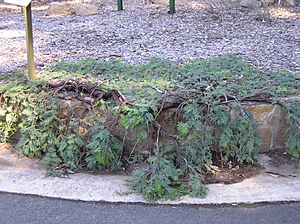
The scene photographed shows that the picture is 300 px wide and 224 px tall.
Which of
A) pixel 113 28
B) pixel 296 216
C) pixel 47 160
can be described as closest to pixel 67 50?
pixel 113 28

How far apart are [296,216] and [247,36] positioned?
3191mm

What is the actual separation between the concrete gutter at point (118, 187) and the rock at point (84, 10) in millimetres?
4178

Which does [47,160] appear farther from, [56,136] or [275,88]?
[275,88]

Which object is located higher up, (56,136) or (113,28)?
(113,28)

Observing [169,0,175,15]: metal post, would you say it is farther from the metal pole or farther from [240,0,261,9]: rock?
the metal pole

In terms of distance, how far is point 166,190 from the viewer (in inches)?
129

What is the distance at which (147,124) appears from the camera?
11.6 feet

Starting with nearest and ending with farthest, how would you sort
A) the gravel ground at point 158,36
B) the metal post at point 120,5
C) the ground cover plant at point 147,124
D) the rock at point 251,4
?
the ground cover plant at point 147,124 → the gravel ground at point 158,36 → the rock at point 251,4 → the metal post at point 120,5

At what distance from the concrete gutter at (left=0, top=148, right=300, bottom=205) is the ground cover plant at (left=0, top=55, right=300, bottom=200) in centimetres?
8

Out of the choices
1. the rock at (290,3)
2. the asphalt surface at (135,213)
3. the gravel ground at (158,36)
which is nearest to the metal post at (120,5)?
the gravel ground at (158,36)

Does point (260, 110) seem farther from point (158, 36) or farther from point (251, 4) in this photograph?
point (251, 4)

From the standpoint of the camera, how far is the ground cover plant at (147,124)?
3.51m

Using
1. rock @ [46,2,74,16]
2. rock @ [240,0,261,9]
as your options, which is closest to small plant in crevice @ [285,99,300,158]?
rock @ [240,0,261,9]

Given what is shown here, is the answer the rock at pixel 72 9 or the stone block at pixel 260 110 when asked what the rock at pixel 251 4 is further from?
the stone block at pixel 260 110
